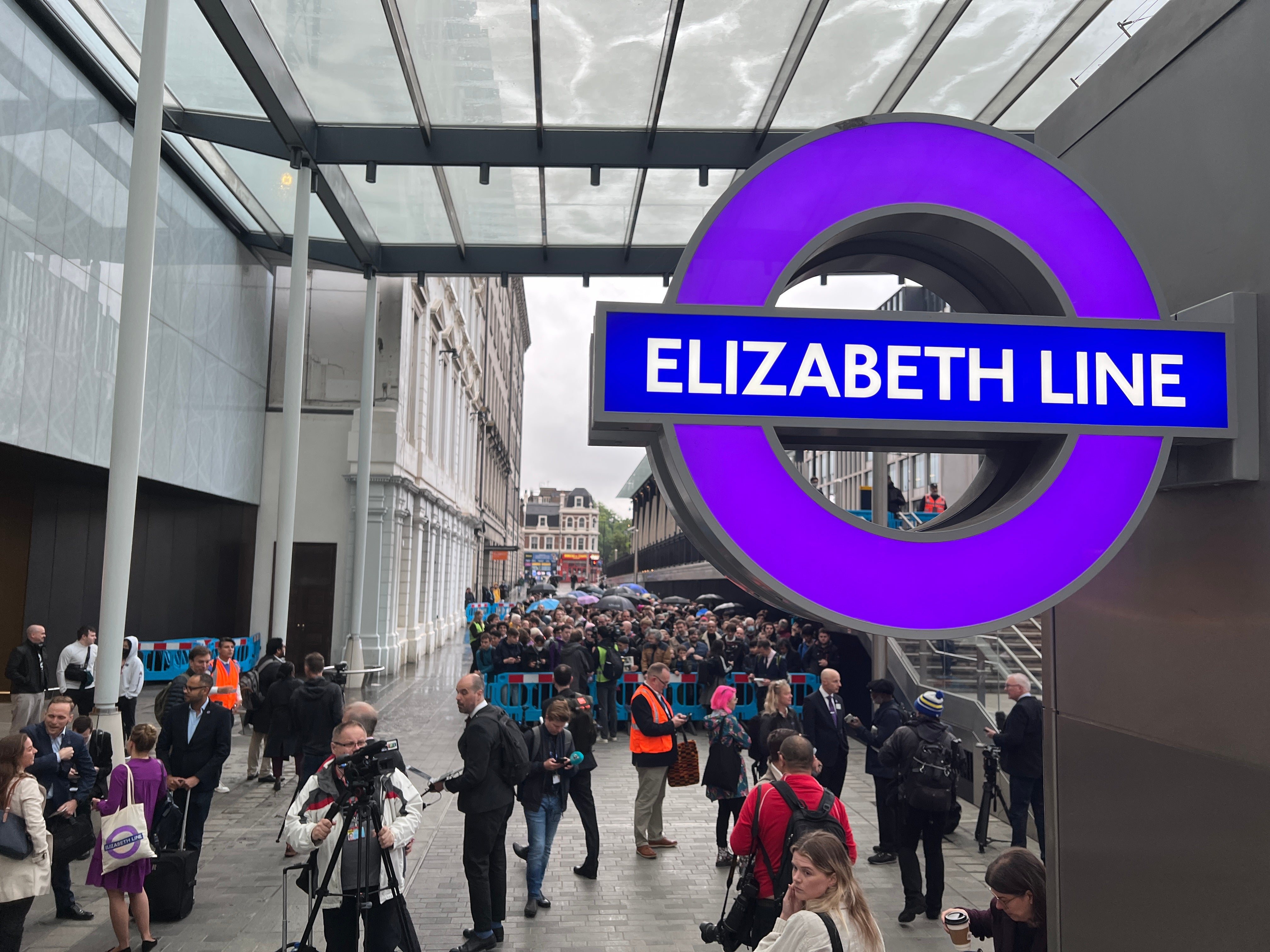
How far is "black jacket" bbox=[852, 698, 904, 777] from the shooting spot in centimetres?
875

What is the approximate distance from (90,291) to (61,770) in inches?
441

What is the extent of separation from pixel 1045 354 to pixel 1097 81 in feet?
6.05

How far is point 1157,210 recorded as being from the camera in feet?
11.6

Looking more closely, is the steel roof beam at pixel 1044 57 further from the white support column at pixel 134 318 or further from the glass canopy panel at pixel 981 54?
the white support column at pixel 134 318

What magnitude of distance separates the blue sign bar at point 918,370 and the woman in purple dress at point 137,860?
16.9 ft

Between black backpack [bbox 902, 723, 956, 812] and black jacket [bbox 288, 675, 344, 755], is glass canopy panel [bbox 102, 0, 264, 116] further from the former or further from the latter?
black backpack [bbox 902, 723, 956, 812]

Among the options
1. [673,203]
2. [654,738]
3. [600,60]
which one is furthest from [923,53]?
[654,738]

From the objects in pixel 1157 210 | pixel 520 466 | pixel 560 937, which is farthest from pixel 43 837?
pixel 520 466

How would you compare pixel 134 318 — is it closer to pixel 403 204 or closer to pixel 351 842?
pixel 351 842

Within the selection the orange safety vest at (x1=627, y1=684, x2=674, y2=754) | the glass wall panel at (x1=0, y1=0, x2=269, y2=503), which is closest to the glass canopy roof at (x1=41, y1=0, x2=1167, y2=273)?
the glass wall panel at (x1=0, y1=0, x2=269, y2=503)

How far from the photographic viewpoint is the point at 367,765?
16.6 ft

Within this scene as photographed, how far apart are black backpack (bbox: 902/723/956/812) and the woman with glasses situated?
320cm

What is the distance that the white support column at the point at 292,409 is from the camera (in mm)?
16875

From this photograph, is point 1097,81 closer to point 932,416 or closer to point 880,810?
point 932,416
